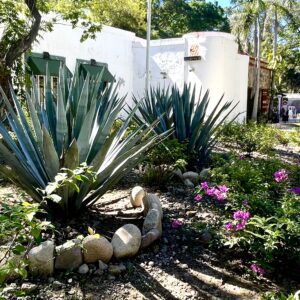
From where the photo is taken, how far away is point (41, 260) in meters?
2.54

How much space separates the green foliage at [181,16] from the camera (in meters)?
33.4

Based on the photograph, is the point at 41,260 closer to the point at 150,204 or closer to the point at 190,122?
the point at 150,204

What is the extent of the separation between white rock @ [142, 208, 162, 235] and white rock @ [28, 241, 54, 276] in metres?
0.86

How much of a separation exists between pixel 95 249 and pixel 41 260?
14.6 inches

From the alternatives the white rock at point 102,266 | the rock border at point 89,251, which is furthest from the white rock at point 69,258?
the white rock at point 102,266

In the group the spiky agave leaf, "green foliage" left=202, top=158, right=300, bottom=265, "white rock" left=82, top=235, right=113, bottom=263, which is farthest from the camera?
the spiky agave leaf

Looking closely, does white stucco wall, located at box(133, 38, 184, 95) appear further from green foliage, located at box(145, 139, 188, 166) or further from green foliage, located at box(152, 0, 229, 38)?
green foliage, located at box(152, 0, 229, 38)

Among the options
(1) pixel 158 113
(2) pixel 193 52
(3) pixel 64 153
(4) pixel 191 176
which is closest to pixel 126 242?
(3) pixel 64 153

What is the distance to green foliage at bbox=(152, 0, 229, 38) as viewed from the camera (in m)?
33.4

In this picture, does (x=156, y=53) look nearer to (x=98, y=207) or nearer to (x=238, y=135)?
(x=238, y=135)

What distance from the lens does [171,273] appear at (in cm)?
277

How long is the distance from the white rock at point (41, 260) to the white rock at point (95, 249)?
0.24m

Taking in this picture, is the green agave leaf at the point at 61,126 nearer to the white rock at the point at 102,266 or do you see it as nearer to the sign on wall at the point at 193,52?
the white rock at the point at 102,266

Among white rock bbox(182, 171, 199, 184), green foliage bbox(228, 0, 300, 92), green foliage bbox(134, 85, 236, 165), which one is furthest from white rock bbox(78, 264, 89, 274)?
green foliage bbox(228, 0, 300, 92)
